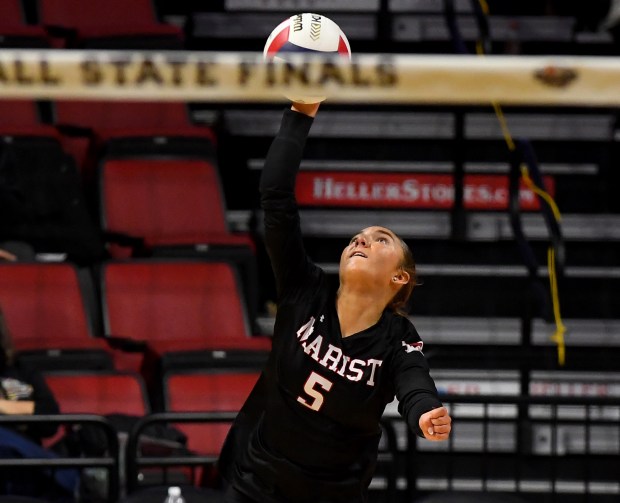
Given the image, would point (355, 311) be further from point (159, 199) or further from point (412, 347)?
point (159, 199)

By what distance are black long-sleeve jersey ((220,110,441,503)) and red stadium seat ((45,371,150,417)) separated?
265 cm

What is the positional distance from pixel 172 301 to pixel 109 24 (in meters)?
2.22

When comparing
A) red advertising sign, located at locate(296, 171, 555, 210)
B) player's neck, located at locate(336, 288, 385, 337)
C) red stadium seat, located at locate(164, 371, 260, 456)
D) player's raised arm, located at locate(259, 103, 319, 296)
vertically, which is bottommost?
red stadium seat, located at locate(164, 371, 260, 456)

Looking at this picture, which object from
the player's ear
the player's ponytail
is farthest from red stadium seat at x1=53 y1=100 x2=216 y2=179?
the player's ear

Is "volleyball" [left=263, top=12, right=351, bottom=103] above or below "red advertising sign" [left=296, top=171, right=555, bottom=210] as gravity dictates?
above

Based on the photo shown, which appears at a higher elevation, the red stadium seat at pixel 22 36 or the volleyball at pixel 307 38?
the volleyball at pixel 307 38

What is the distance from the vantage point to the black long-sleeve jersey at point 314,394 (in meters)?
3.61

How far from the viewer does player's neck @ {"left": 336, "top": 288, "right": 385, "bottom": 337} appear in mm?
3699

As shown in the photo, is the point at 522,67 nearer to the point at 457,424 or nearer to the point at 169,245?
the point at 169,245

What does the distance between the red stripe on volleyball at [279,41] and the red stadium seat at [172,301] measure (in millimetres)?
3582

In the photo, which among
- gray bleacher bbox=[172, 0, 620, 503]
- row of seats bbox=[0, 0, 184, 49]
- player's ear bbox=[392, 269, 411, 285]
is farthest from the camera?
row of seats bbox=[0, 0, 184, 49]

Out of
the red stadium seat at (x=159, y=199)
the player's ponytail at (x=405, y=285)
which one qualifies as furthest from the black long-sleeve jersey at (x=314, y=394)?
the red stadium seat at (x=159, y=199)

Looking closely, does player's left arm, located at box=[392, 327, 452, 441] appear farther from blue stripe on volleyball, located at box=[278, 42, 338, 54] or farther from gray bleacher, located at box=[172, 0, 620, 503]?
gray bleacher, located at box=[172, 0, 620, 503]

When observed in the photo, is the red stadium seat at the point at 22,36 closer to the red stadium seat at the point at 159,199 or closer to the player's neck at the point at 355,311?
the red stadium seat at the point at 159,199
